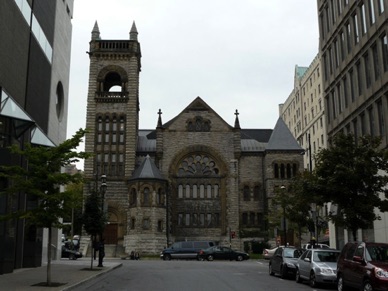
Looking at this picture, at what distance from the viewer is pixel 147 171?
5800 centimetres

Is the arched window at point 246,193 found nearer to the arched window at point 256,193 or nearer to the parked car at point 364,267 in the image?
the arched window at point 256,193

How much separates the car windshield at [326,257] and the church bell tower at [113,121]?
40994mm

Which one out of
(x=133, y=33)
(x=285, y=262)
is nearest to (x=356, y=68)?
(x=285, y=262)

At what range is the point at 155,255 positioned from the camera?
181 feet

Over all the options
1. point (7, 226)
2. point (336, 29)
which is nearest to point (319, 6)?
point (336, 29)

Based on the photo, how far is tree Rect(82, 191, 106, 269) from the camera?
30.1 metres

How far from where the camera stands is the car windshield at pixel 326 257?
64.8ft

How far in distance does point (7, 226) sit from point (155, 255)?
3240cm

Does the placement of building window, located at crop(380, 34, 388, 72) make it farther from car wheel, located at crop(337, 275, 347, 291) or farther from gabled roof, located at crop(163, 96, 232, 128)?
gabled roof, located at crop(163, 96, 232, 128)

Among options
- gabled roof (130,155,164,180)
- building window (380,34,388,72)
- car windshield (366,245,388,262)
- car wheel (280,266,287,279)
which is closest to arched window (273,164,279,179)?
gabled roof (130,155,164,180)

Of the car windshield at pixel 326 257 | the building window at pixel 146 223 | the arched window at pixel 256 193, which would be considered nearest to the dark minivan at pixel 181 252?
the building window at pixel 146 223

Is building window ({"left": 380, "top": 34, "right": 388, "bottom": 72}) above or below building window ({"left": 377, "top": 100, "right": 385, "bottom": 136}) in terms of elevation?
above

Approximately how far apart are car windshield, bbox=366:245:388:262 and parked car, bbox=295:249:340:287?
11.9 feet

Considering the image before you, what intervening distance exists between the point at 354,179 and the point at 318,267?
14.7 ft
